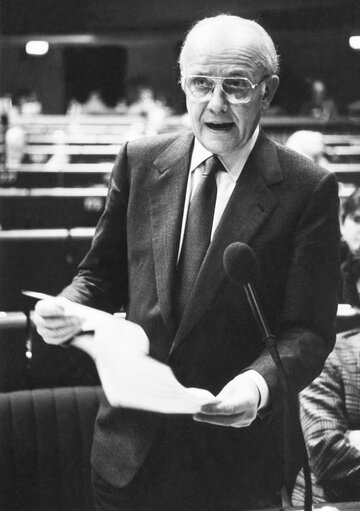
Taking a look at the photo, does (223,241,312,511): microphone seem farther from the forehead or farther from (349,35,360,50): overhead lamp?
(349,35,360,50): overhead lamp

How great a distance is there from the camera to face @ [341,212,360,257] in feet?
6.35

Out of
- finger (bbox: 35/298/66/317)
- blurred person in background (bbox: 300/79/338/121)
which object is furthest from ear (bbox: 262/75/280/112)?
blurred person in background (bbox: 300/79/338/121)

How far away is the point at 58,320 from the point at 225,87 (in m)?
0.36

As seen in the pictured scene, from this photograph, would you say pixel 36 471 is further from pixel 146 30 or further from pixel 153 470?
pixel 146 30

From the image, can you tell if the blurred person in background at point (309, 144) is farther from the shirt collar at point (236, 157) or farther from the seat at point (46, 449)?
the shirt collar at point (236, 157)

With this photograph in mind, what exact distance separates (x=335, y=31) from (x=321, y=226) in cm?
1431

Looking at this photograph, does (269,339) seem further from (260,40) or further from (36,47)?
(36,47)

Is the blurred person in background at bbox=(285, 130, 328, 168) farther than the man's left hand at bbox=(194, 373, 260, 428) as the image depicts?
Yes

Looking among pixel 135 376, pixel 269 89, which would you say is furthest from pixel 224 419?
pixel 269 89

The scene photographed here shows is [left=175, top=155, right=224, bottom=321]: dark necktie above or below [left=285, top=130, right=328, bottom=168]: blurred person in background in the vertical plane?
below

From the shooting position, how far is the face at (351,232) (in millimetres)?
1935

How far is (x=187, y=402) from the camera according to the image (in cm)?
86

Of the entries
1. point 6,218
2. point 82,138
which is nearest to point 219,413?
point 6,218

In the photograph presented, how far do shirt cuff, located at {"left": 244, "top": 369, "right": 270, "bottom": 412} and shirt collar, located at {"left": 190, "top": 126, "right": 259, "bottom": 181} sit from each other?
269 millimetres
